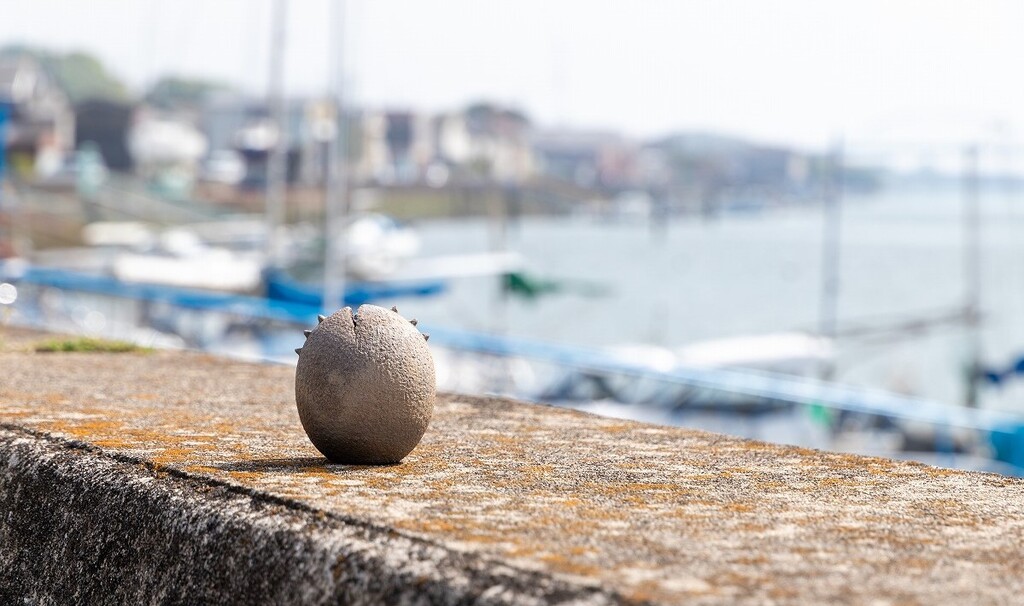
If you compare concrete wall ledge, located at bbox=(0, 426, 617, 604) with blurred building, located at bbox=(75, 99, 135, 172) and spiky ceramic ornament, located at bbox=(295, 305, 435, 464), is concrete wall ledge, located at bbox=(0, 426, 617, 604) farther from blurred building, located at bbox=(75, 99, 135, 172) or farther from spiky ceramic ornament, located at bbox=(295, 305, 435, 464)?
blurred building, located at bbox=(75, 99, 135, 172)

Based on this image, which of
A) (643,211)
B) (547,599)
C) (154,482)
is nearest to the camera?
(547,599)

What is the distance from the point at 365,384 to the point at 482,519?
87cm

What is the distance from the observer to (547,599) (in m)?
2.81

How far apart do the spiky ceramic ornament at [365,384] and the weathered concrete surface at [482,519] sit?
0.39ft

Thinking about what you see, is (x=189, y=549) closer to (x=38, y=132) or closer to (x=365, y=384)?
(x=365, y=384)

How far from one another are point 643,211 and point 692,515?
115 metres

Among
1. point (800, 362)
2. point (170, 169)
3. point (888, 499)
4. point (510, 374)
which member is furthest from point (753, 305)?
point (888, 499)

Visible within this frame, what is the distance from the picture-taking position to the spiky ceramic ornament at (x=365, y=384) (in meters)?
4.29

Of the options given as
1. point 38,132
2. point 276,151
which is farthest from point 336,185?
point 38,132

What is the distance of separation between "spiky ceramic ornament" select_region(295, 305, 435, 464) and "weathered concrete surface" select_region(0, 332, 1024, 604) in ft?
0.39

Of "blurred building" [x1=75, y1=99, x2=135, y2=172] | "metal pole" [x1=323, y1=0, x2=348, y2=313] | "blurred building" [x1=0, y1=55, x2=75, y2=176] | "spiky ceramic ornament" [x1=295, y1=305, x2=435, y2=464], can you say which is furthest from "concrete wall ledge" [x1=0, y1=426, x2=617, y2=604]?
"blurred building" [x1=75, y1=99, x2=135, y2=172]

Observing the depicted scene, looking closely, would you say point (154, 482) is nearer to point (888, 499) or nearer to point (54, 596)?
point (54, 596)

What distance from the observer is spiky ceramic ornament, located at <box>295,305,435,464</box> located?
14.1 feet

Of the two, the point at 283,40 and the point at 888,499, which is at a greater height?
the point at 283,40
